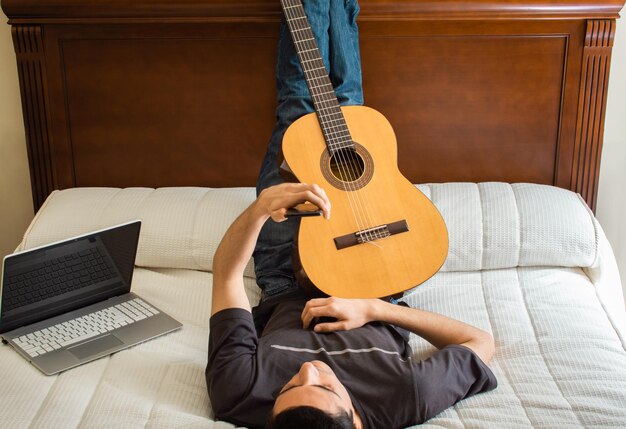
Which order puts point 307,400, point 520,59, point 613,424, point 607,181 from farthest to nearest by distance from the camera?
1. point 607,181
2. point 520,59
3. point 613,424
4. point 307,400

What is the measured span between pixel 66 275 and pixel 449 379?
947mm

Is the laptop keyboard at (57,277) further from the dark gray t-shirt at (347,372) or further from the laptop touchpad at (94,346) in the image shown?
the dark gray t-shirt at (347,372)

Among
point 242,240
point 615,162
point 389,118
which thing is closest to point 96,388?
point 242,240

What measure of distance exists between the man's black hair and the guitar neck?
896 millimetres

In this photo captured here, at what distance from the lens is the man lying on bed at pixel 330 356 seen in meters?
1.43

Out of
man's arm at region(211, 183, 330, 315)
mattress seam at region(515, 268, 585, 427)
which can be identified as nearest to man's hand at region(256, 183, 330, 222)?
man's arm at region(211, 183, 330, 315)

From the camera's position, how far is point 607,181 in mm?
2525

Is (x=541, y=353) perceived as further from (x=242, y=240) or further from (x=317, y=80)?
(x=317, y=80)

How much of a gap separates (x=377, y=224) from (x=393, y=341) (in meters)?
0.37

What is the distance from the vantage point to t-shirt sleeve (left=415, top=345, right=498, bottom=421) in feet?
4.75

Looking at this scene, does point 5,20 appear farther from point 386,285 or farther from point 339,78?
point 386,285

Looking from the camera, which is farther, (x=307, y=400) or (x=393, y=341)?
(x=393, y=341)

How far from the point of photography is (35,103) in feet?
7.92

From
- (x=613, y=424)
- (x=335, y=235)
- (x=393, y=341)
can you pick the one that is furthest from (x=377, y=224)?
(x=613, y=424)
